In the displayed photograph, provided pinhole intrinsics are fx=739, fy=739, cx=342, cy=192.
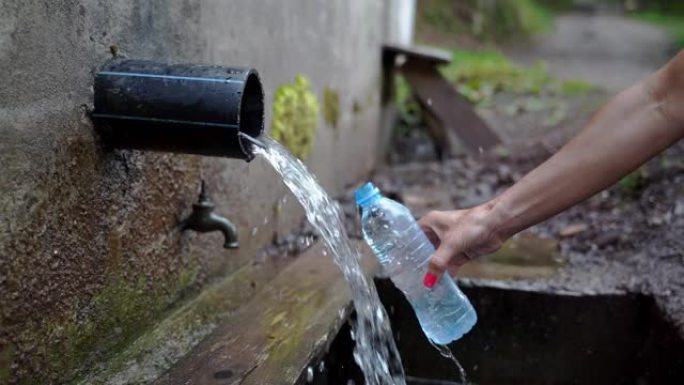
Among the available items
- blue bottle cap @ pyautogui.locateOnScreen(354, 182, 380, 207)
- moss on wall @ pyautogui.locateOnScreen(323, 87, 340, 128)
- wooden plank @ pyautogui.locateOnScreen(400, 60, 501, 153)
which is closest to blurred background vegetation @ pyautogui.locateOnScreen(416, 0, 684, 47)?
wooden plank @ pyautogui.locateOnScreen(400, 60, 501, 153)

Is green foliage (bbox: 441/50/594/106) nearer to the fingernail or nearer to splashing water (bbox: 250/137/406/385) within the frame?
splashing water (bbox: 250/137/406/385)

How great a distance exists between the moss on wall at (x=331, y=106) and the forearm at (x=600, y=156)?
280cm

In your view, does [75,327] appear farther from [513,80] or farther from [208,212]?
[513,80]

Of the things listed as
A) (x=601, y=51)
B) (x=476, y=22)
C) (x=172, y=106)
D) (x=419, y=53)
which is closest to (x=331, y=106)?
(x=419, y=53)

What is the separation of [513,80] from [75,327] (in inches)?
340

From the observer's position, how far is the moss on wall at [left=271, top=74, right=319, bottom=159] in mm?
3520

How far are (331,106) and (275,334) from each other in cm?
270

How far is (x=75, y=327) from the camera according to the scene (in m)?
1.98

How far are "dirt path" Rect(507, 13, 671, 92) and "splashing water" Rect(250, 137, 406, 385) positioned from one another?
815 cm

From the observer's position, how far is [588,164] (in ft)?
5.79

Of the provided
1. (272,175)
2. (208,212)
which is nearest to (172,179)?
(208,212)

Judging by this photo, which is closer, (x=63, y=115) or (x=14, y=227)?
(x=14, y=227)

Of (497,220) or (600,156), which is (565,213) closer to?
(497,220)

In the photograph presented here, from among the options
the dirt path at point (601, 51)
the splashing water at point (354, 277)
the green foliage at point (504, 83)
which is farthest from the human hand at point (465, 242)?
the dirt path at point (601, 51)
